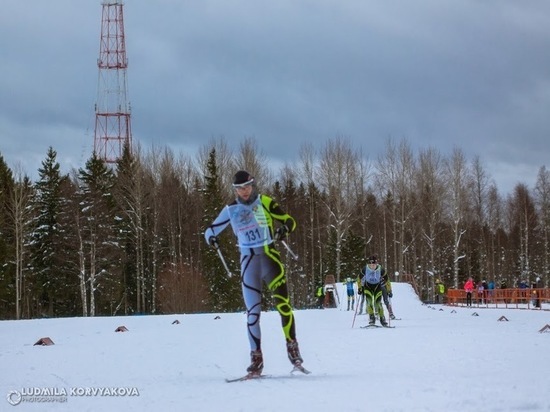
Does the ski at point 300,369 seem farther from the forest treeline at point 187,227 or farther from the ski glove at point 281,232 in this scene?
the forest treeline at point 187,227

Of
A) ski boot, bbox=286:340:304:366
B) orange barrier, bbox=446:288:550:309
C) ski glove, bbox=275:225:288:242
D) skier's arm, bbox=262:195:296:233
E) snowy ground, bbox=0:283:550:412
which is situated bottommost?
orange barrier, bbox=446:288:550:309

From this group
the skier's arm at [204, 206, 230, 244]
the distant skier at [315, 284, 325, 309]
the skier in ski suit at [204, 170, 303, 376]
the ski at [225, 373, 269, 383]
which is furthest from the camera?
the distant skier at [315, 284, 325, 309]

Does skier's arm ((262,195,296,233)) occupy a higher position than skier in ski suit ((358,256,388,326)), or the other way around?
skier's arm ((262,195,296,233))

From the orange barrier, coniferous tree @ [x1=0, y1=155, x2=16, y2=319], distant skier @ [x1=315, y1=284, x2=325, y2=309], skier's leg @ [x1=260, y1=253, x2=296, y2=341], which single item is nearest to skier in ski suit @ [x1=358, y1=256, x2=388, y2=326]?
skier's leg @ [x1=260, y1=253, x2=296, y2=341]

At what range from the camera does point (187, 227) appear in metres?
65.1

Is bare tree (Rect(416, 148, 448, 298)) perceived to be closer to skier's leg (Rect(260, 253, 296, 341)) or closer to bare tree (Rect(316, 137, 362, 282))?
bare tree (Rect(316, 137, 362, 282))

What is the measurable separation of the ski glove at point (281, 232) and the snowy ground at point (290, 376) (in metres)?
1.48

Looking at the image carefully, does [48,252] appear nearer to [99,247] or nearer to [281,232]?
[99,247]

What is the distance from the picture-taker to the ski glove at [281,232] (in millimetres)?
7906

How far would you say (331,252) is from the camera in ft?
221

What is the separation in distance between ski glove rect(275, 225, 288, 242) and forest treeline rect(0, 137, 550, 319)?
1694 inches

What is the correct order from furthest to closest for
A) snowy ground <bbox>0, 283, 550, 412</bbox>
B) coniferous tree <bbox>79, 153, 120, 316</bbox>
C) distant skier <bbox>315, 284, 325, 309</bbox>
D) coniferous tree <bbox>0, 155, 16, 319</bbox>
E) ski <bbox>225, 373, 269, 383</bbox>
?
1. coniferous tree <bbox>79, 153, 120, 316</bbox>
2. coniferous tree <bbox>0, 155, 16, 319</bbox>
3. distant skier <bbox>315, 284, 325, 309</bbox>
4. ski <bbox>225, 373, 269, 383</bbox>
5. snowy ground <bbox>0, 283, 550, 412</bbox>

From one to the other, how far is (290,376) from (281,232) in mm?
1532

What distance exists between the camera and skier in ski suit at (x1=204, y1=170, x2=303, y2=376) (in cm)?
796
